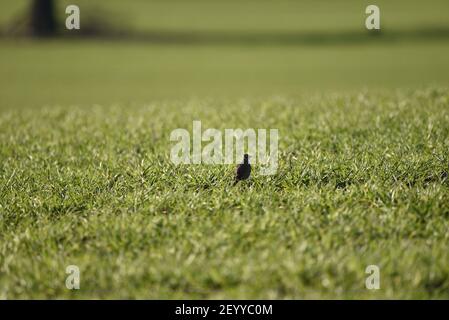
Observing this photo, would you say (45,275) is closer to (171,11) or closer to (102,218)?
(102,218)

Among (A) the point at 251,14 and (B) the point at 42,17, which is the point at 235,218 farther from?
(A) the point at 251,14

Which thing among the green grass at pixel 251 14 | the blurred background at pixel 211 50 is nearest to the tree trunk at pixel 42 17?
the blurred background at pixel 211 50

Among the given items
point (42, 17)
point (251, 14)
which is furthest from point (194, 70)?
point (251, 14)

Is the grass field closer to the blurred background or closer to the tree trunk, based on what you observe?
the blurred background

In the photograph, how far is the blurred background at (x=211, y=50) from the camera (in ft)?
71.4

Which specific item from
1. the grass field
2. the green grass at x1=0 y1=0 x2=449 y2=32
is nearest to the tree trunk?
the green grass at x1=0 y1=0 x2=449 y2=32

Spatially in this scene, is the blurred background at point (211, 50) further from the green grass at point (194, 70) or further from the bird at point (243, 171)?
the bird at point (243, 171)

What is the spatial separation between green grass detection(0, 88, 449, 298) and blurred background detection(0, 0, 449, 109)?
7.83m

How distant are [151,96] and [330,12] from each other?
3313 centimetres

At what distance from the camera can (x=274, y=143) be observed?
7.45 meters

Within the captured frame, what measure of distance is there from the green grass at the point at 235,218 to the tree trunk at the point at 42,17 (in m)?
31.5

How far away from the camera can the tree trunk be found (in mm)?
36094

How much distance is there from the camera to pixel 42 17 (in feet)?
119

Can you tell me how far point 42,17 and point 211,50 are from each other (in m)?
13.3
